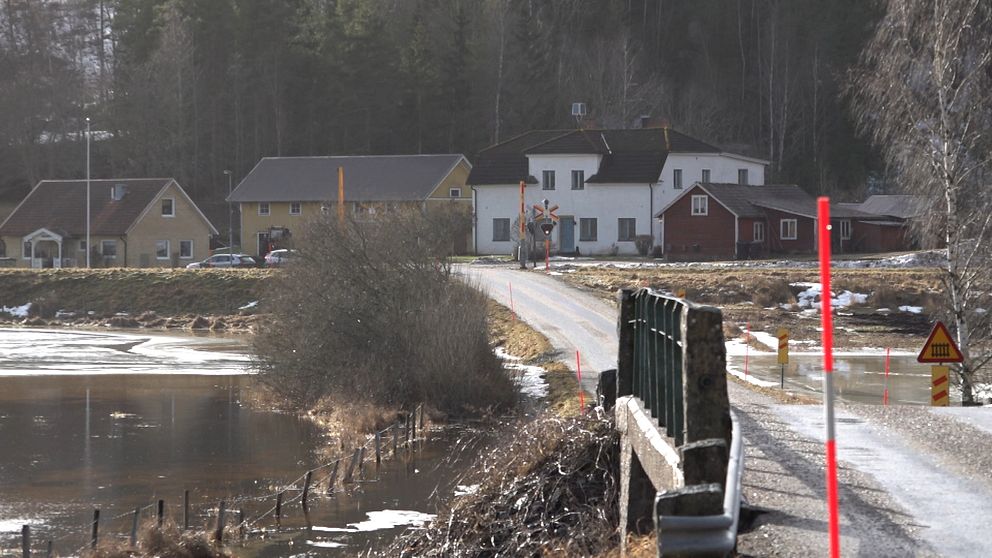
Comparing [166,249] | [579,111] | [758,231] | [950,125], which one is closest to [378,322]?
[950,125]

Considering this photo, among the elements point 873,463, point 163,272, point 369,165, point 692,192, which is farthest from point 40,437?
point 369,165

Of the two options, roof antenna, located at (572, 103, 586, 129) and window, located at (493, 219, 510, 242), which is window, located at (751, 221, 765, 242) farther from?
roof antenna, located at (572, 103, 586, 129)

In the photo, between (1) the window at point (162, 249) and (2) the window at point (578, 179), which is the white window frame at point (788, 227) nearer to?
(2) the window at point (578, 179)

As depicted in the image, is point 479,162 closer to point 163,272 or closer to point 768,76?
point 163,272

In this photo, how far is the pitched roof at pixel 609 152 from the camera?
238 feet

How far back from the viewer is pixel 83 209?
7600cm

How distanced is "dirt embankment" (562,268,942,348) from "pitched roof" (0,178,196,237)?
3087cm

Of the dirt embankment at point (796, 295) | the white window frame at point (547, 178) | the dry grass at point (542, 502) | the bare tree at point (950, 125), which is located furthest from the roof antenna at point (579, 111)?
the dry grass at point (542, 502)

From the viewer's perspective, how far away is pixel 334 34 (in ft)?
292

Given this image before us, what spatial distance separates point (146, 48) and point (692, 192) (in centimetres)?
4515

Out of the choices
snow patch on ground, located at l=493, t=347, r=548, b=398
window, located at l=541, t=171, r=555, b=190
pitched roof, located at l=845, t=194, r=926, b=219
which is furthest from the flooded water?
pitched roof, located at l=845, t=194, r=926, b=219

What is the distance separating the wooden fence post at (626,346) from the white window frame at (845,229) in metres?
56.5

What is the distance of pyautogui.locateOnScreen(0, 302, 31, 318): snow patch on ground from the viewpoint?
62594 mm

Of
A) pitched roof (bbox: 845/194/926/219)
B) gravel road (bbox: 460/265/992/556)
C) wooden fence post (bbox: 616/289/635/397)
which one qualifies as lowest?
gravel road (bbox: 460/265/992/556)
